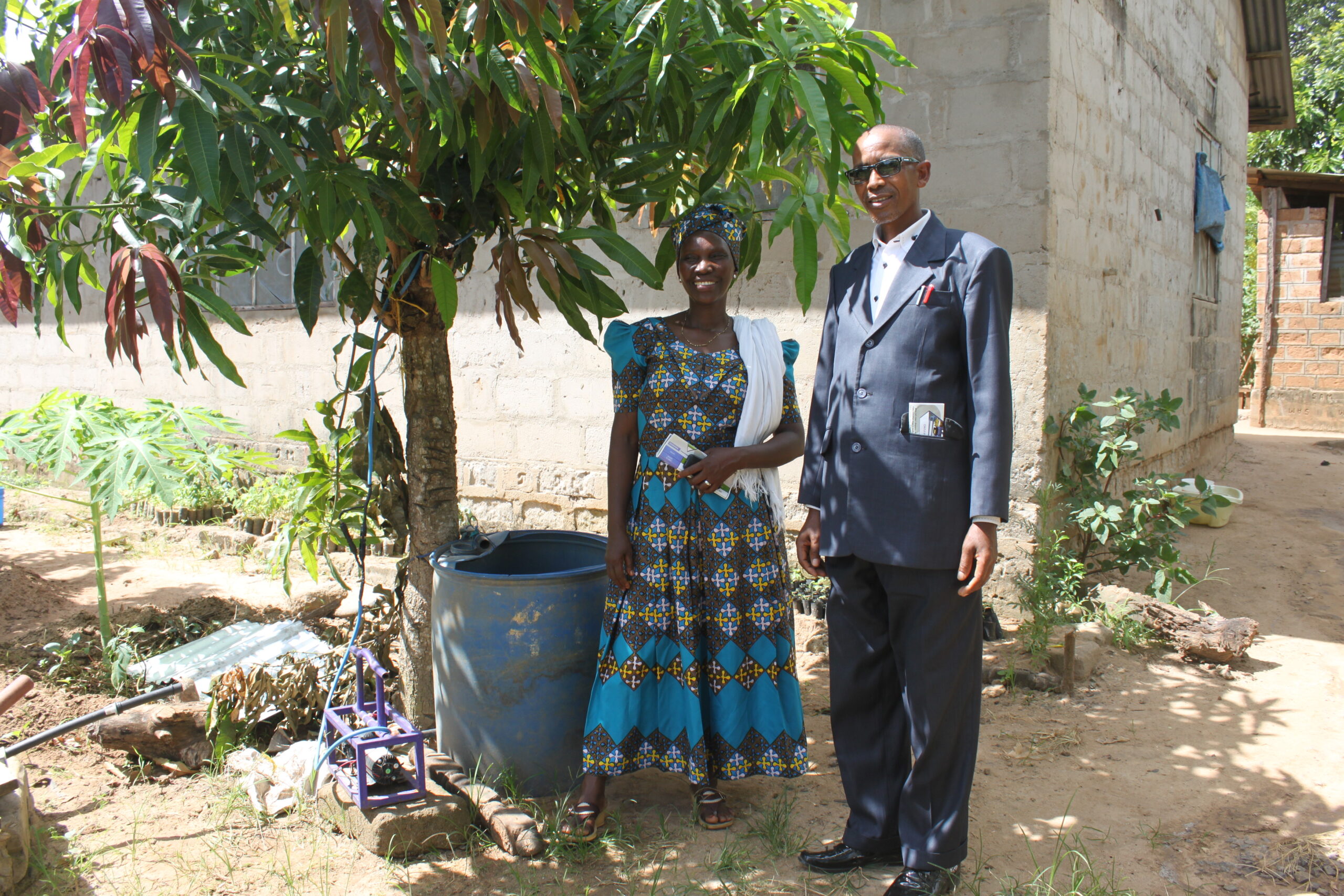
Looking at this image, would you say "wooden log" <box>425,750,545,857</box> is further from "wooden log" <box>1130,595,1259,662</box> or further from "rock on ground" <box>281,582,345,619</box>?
"wooden log" <box>1130,595,1259,662</box>

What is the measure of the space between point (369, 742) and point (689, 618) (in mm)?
871

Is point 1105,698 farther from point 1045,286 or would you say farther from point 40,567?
point 40,567

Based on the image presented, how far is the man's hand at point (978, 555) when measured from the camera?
2098 millimetres

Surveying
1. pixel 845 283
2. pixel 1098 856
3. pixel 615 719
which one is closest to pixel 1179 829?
pixel 1098 856

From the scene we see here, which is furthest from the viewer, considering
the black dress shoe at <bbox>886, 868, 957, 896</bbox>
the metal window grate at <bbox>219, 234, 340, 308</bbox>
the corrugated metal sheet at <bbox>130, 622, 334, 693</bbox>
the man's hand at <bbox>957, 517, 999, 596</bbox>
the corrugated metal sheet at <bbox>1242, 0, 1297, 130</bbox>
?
the corrugated metal sheet at <bbox>1242, 0, 1297, 130</bbox>

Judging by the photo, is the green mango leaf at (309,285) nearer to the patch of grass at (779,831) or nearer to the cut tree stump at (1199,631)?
the patch of grass at (779,831)

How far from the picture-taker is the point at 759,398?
256cm

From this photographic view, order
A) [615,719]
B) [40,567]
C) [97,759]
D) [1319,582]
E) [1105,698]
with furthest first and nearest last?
[40,567]
[1319,582]
[1105,698]
[97,759]
[615,719]

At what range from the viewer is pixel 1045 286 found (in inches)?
166

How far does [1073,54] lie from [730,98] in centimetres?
314

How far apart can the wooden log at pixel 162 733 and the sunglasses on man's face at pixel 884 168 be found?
257 cm

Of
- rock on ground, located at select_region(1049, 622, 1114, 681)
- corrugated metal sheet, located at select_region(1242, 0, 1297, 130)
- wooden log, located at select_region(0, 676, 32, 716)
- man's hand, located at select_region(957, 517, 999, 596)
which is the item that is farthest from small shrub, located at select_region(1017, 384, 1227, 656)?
corrugated metal sheet, located at select_region(1242, 0, 1297, 130)

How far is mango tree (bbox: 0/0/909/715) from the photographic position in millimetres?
1748

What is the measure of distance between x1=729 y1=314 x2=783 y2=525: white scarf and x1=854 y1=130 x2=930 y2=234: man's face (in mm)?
499
